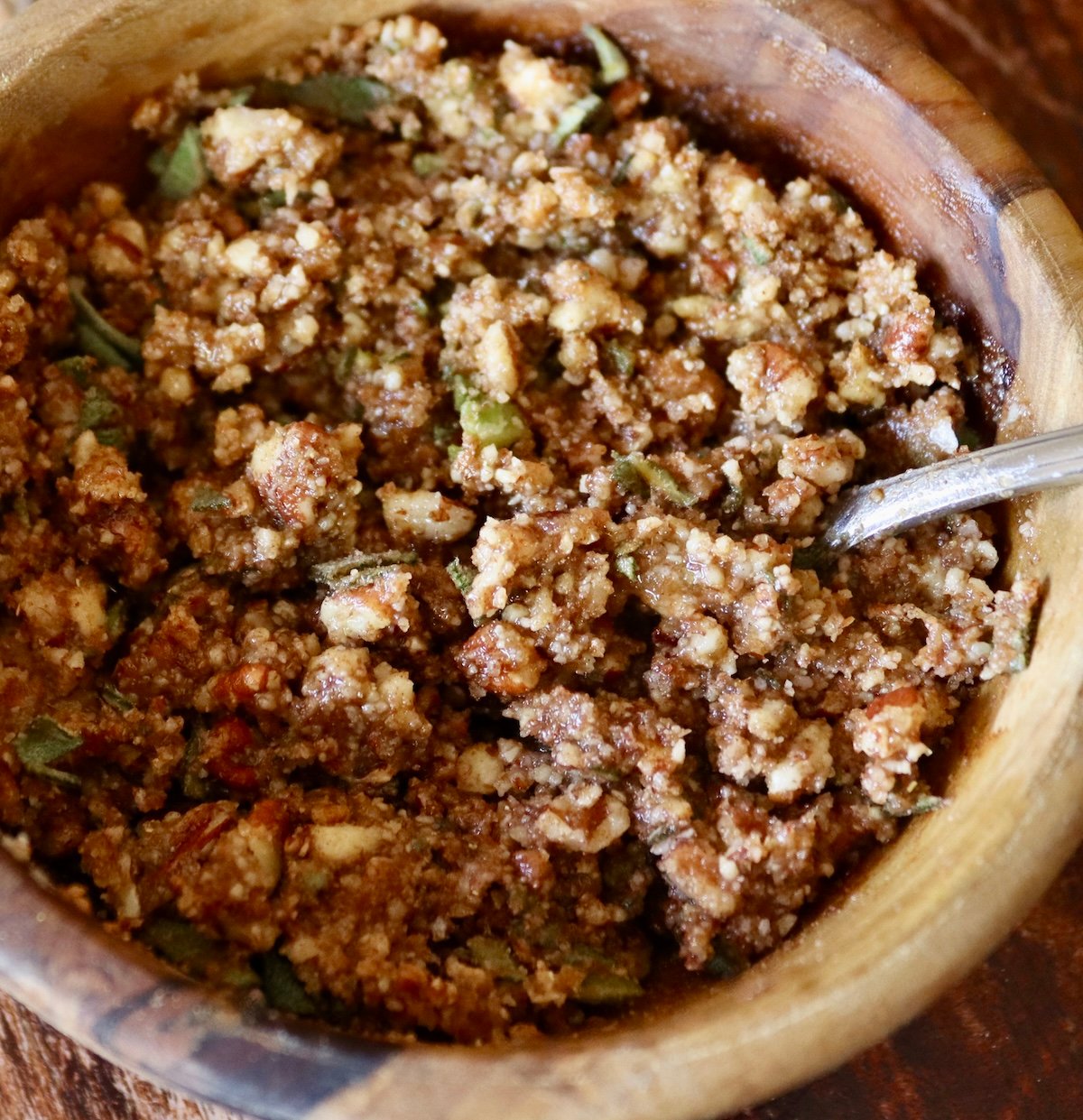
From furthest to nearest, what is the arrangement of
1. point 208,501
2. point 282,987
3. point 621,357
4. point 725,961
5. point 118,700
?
point 621,357 < point 208,501 < point 118,700 < point 725,961 < point 282,987

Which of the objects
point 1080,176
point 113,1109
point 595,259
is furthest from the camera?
point 1080,176

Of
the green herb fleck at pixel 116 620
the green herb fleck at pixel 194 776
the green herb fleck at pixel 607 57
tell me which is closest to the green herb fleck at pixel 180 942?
the green herb fleck at pixel 194 776

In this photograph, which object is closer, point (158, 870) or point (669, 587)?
point (158, 870)

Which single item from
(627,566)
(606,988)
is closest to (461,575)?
(627,566)

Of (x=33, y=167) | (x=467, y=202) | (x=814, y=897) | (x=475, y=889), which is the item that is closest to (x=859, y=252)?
(x=467, y=202)

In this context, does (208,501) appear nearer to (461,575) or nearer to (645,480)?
(461,575)

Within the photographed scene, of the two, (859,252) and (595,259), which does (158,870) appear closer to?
(595,259)

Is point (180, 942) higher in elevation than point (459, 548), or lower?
lower
